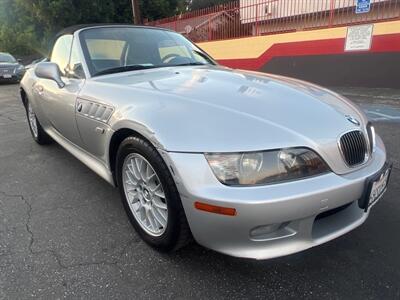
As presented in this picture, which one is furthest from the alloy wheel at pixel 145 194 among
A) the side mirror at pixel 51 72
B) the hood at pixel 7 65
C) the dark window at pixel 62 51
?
the hood at pixel 7 65

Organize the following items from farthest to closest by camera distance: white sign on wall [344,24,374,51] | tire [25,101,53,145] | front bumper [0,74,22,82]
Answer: front bumper [0,74,22,82], white sign on wall [344,24,374,51], tire [25,101,53,145]

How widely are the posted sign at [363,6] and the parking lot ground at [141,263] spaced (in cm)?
641

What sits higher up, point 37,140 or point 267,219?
point 267,219

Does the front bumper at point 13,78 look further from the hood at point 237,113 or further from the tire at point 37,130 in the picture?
the hood at point 237,113

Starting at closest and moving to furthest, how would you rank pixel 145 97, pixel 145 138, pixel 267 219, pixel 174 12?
1. pixel 267 219
2. pixel 145 138
3. pixel 145 97
4. pixel 174 12

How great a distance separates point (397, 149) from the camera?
4.10 m

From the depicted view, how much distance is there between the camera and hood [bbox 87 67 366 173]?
1.91m

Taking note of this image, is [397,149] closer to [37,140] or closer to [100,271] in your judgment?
[100,271]

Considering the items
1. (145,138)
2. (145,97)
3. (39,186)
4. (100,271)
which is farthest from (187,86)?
(39,186)

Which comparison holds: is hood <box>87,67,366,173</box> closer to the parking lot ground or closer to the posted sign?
the parking lot ground

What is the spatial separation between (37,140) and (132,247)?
9.90 feet

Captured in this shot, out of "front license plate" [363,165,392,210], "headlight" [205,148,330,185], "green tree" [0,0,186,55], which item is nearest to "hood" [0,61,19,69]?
"green tree" [0,0,186,55]

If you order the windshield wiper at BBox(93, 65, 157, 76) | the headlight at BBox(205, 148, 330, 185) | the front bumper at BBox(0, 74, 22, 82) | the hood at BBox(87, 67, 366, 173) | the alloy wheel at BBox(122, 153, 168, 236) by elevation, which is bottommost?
the front bumper at BBox(0, 74, 22, 82)

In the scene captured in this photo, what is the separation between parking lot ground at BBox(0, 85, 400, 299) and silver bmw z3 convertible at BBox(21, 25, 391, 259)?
210mm
